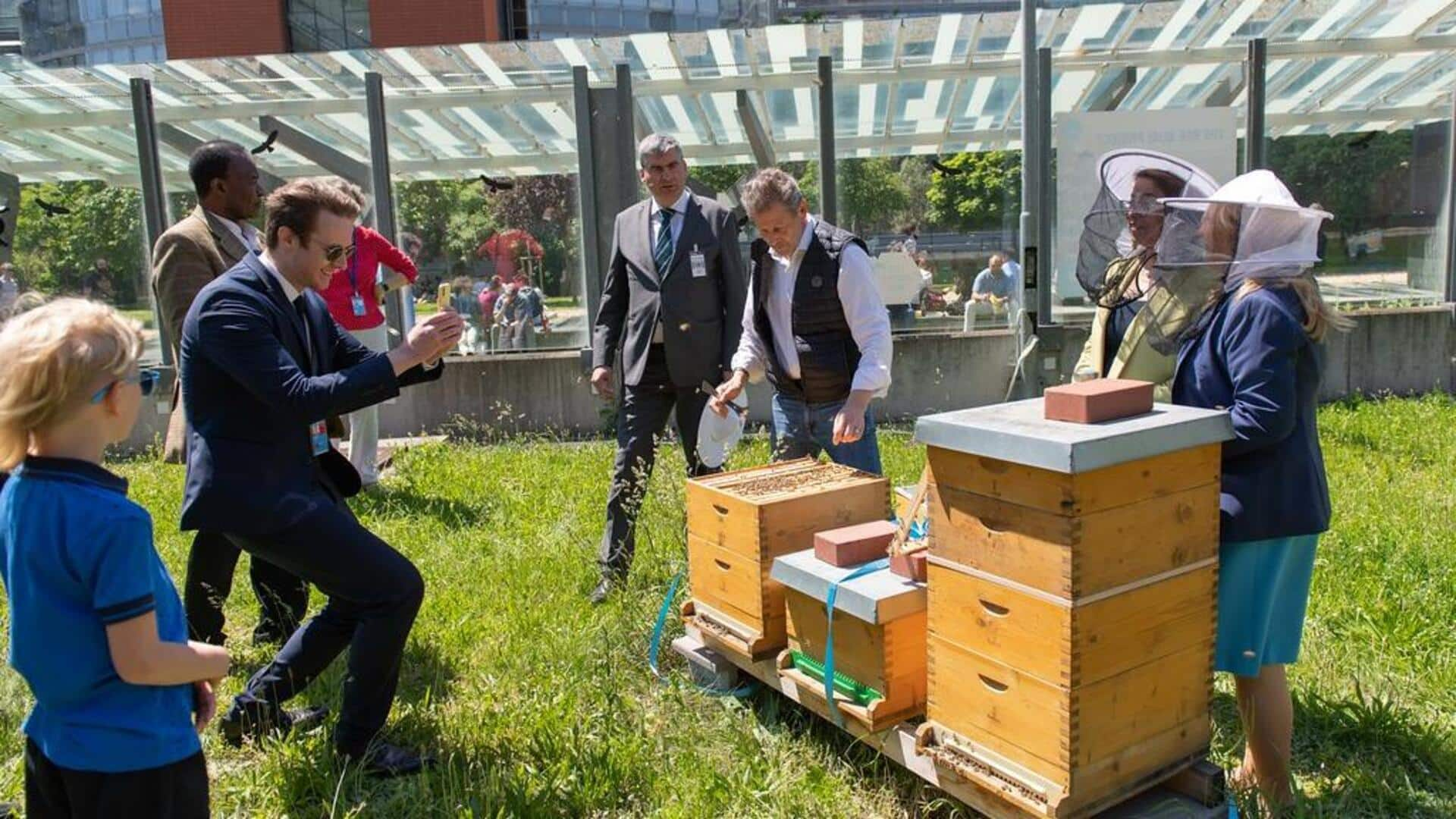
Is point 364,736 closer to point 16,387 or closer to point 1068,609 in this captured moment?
point 16,387

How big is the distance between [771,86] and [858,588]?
790cm

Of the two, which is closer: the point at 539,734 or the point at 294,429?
the point at 294,429

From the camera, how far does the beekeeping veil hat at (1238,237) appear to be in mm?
2875

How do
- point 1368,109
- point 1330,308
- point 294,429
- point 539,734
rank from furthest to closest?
1. point 1368,109
2. point 539,734
3. point 294,429
4. point 1330,308

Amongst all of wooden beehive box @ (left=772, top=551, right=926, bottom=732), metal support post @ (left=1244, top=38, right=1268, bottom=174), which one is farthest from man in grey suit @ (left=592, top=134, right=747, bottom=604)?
metal support post @ (left=1244, top=38, right=1268, bottom=174)

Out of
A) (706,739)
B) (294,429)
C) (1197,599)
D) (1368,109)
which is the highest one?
(1368,109)

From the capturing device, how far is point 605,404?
9.78 meters

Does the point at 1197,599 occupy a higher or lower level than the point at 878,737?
higher

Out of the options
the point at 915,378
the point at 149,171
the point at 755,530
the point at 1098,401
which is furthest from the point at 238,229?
the point at 915,378

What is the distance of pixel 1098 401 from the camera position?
2.71 metres

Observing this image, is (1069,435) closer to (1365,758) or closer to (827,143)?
(1365,758)

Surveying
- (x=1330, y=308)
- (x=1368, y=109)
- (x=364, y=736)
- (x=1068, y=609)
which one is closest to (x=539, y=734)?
(x=364, y=736)

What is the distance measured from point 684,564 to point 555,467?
10.7 feet

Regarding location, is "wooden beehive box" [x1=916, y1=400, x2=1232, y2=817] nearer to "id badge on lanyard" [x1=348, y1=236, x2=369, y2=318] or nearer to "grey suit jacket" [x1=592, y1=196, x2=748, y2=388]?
"grey suit jacket" [x1=592, y1=196, x2=748, y2=388]
